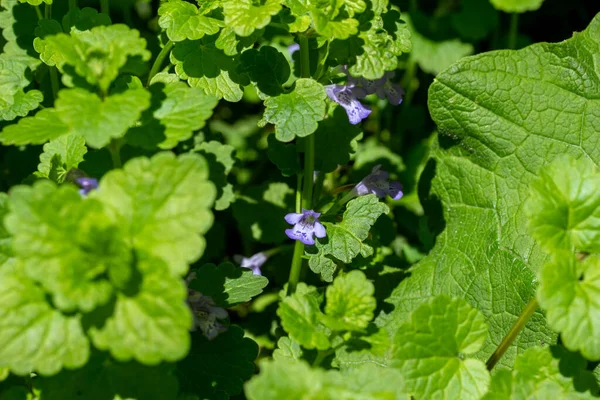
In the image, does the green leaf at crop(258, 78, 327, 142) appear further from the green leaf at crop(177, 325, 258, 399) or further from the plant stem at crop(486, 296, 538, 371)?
the plant stem at crop(486, 296, 538, 371)

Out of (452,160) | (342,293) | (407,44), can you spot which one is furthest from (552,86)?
(342,293)

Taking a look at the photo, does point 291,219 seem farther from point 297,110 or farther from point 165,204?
point 165,204

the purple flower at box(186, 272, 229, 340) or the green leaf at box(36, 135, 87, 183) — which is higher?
the green leaf at box(36, 135, 87, 183)

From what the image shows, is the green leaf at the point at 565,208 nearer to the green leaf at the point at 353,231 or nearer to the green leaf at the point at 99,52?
the green leaf at the point at 353,231

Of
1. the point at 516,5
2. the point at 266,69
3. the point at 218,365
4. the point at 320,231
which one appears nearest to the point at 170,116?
the point at 266,69

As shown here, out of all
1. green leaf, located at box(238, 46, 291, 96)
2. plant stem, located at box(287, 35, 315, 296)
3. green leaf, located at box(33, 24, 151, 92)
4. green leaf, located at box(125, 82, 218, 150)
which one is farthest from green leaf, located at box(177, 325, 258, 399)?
green leaf, located at box(33, 24, 151, 92)

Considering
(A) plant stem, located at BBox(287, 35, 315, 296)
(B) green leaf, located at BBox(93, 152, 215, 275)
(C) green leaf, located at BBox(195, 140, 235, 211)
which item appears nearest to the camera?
(B) green leaf, located at BBox(93, 152, 215, 275)
